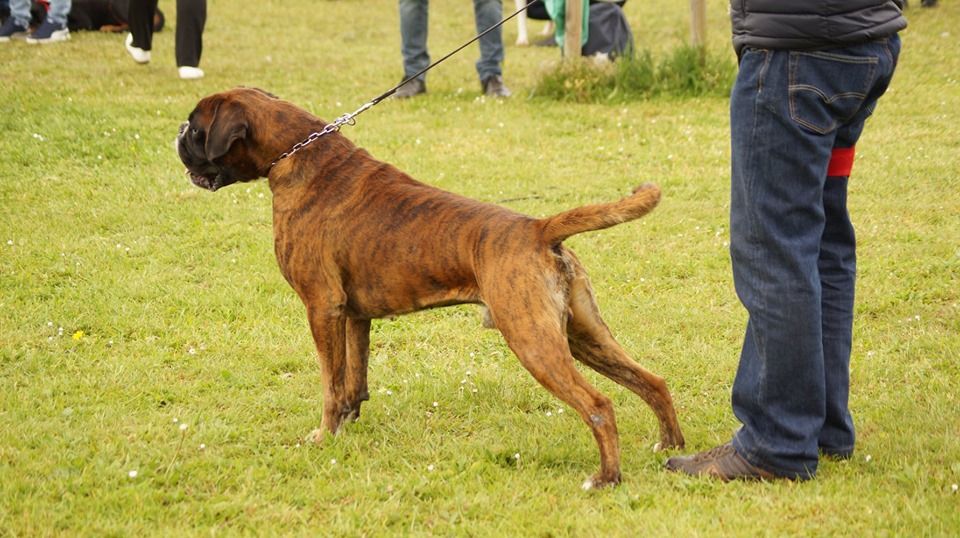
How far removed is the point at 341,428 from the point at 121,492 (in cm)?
103

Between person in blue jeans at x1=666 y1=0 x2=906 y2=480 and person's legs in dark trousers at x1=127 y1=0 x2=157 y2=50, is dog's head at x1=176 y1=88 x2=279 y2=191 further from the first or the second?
person's legs in dark trousers at x1=127 y1=0 x2=157 y2=50

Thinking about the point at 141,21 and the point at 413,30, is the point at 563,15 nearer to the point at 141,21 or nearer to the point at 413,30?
the point at 413,30

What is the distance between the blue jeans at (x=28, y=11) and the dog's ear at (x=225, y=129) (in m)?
11.8

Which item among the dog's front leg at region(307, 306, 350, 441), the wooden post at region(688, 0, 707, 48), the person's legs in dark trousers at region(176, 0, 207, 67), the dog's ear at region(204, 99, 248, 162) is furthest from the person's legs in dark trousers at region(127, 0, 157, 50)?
the dog's front leg at region(307, 306, 350, 441)

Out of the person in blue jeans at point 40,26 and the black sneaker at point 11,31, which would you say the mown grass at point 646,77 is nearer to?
the person in blue jeans at point 40,26

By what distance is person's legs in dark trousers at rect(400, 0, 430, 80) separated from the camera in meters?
12.1

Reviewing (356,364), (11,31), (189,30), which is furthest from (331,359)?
(11,31)

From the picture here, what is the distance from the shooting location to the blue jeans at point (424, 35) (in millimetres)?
12062

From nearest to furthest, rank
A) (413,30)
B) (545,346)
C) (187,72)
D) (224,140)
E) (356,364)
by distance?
(545,346) < (224,140) < (356,364) < (413,30) < (187,72)

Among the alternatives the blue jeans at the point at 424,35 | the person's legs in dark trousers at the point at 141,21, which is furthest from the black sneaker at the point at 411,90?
the person's legs in dark trousers at the point at 141,21

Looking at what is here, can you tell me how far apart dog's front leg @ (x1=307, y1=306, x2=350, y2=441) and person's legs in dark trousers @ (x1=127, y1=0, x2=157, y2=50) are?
870 cm

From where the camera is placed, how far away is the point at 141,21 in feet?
41.5

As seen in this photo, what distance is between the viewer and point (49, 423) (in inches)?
195

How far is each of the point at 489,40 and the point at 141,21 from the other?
400 centimetres
